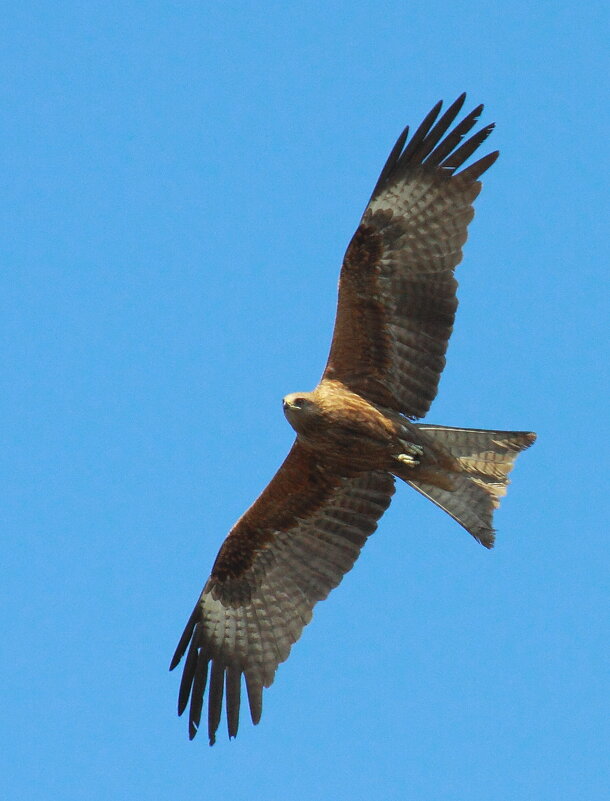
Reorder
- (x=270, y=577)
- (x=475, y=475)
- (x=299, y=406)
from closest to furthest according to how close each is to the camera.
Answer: (x=299, y=406) → (x=475, y=475) → (x=270, y=577)

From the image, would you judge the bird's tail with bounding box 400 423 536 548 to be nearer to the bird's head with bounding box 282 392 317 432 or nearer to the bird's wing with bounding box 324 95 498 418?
the bird's wing with bounding box 324 95 498 418

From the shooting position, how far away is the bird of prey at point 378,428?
11.8 meters

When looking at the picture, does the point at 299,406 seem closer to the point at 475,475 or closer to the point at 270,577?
the point at 475,475

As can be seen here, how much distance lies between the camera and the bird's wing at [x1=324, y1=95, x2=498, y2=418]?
11.8m

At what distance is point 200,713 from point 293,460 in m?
2.35

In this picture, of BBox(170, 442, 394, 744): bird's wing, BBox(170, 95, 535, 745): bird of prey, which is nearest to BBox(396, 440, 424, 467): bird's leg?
BBox(170, 95, 535, 745): bird of prey

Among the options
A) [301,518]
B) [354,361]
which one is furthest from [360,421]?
[301,518]

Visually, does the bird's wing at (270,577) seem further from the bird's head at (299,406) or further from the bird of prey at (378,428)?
the bird's head at (299,406)

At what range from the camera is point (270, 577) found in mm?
12930

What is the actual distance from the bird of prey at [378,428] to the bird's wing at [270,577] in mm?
12

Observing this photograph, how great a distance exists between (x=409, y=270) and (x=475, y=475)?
5.95ft

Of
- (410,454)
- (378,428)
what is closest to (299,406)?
(378,428)

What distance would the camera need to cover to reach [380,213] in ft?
39.5

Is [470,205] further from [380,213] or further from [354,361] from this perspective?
[354,361]
